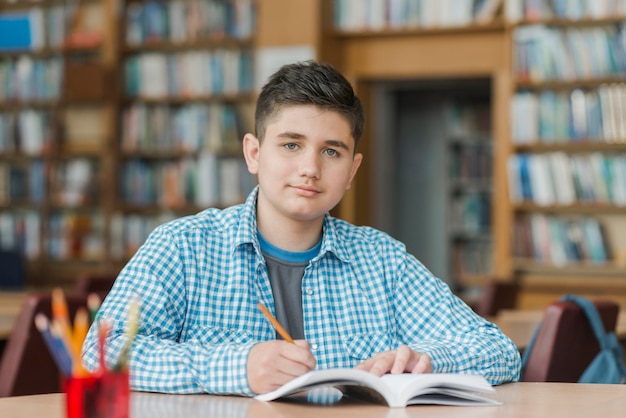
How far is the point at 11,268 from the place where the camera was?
6.77 m

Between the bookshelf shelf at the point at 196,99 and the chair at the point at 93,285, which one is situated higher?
the bookshelf shelf at the point at 196,99

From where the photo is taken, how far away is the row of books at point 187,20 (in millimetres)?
6969

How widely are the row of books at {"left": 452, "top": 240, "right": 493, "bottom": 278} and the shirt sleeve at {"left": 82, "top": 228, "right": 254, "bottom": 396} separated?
269 inches

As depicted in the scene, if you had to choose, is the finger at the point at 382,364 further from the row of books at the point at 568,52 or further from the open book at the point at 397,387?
the row of books at the point at 568,52

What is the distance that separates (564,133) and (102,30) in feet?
10.5

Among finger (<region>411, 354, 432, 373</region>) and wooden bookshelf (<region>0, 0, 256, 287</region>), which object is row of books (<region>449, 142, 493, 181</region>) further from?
finger (<region>411, 354, 432, 373</region>)

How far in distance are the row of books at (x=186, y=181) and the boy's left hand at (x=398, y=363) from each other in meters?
5.23

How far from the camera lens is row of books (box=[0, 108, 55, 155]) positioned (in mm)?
7562

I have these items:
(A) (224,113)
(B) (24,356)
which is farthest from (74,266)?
(B) (24,356)

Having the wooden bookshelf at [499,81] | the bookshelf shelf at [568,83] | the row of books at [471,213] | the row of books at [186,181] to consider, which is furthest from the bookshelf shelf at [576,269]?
the row of books at [471,213]

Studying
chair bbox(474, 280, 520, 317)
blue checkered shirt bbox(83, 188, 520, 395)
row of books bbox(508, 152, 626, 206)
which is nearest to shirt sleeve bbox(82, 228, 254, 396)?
blue checkered shirt bbox(83, 188, 520, 395)

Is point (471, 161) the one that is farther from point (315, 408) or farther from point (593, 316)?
point (315, 408)

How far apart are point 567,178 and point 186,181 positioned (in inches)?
96.9

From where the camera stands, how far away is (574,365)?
2.46 m
